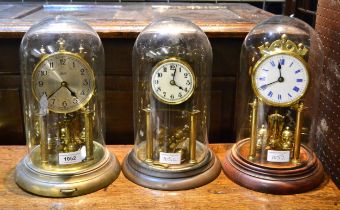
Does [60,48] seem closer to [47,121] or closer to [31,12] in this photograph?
[47,121]

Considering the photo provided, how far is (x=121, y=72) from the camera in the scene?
5.18 feet

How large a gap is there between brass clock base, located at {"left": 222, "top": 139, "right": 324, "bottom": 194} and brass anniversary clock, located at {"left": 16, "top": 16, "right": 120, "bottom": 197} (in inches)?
12.3

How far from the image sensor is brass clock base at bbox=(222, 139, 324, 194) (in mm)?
1088

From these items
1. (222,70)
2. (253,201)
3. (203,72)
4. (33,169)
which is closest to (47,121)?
(33,169)

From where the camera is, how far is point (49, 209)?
102 centimetres

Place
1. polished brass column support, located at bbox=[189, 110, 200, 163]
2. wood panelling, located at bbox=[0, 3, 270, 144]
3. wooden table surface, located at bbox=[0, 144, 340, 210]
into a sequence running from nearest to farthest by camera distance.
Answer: wooden table surface, located at bbox=[0, 144, 340, 210] < polished brass column support, located at bbox=[189, 110, 200, 163] < wood panelling, located at bbox=[0, 3, 270, 144]

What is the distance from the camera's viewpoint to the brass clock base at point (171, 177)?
1097 mm

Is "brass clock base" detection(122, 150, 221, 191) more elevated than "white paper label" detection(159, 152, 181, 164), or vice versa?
"white paper label" detection(159, 152, 181, 164)

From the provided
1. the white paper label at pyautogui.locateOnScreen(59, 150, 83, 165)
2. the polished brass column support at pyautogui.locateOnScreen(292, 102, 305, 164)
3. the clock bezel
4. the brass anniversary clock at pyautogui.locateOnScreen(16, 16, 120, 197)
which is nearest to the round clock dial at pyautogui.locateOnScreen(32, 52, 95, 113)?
the brass anniversary clock at pyautogui.locateOnScreen(16, 16, 120, 197)

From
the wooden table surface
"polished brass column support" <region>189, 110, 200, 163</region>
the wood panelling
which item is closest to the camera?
the wooden table surface

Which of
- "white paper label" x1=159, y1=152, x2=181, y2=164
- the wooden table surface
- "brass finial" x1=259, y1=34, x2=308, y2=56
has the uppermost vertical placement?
"brass finial" x1=259, y1=34, x2=308, y2=56

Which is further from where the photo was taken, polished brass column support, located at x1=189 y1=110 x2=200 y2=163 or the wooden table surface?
polished brass column support, located at x1=189 y1=110 x2=200 y2=163

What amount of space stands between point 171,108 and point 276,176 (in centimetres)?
32

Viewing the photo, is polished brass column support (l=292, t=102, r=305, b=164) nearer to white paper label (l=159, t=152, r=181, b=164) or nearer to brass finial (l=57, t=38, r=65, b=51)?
white paper label (l=159, t=152, r=181, b=164)
